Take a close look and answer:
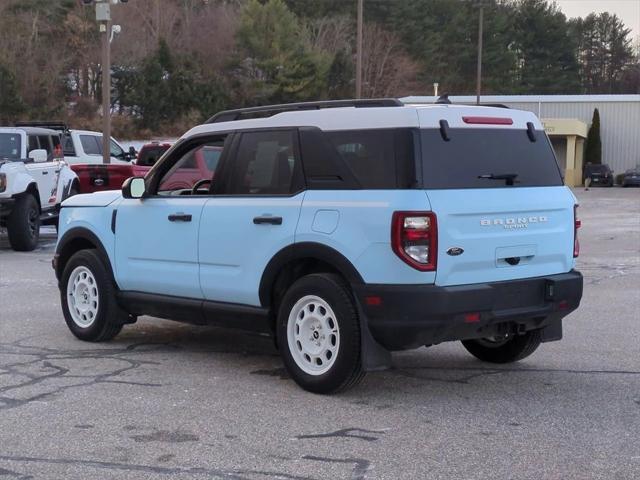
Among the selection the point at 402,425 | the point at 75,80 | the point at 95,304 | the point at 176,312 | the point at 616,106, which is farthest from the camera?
the point at 616,106

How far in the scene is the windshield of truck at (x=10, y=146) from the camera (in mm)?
17750

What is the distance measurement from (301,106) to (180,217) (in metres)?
1.34

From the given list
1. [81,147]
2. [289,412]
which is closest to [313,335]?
[289,412]

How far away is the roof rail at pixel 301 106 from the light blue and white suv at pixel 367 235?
2cm

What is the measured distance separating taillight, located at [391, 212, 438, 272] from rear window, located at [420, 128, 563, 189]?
0.88 ft

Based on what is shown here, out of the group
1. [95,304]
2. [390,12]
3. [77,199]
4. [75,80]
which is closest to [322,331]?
[95,304]

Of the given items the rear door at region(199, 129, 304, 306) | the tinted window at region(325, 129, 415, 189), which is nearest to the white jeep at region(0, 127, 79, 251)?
the rear door at region(199, 129, 304, 306)

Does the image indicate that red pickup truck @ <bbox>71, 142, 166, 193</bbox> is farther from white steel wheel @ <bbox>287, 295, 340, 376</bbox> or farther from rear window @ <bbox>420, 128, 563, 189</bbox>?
rear window @ <bbox>420, 128, 563, 189</bbox>

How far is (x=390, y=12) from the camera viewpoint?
75.4m

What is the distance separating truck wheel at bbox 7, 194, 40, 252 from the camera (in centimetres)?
1634

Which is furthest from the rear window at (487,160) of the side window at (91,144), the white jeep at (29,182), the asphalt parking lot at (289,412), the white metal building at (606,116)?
the white metal building at (606,116)

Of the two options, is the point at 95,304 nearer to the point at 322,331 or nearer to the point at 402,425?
the point at 322,331

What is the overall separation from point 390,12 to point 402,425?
71.7 metres

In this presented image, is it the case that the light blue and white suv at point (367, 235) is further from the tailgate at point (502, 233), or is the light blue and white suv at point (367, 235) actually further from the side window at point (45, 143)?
the side window at point (45, 143)
